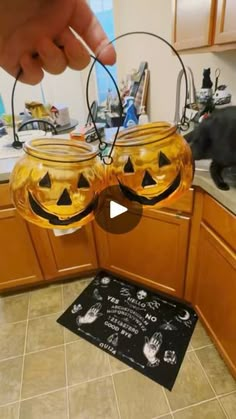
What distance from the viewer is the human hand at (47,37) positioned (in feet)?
0.89

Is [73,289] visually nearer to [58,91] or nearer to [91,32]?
[91,32]

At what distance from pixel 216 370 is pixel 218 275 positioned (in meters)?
0.49

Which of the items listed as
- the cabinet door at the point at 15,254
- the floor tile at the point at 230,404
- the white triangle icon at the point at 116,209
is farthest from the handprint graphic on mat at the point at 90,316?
the white triangle icon at the point at 116,209

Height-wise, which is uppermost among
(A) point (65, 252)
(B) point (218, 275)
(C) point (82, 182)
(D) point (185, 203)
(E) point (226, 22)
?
(E) point (226, 22)

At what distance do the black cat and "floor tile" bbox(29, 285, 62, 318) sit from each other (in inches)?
46.5

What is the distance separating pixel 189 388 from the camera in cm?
111

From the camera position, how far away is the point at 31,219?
373mm

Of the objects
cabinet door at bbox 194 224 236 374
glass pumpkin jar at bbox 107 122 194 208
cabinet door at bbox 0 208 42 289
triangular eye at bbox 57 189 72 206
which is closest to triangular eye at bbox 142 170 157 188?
glass pumpkin jar at bbox 107 122 194 208

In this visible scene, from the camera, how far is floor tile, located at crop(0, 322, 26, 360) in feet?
4.25

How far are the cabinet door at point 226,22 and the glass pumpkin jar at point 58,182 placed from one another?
82 centimetres

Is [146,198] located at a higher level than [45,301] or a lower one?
higher

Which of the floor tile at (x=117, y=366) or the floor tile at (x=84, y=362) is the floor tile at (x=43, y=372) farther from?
the floor tile at (x=117, y=366)

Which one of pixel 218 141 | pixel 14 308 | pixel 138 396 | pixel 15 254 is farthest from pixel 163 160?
pixel 14 308

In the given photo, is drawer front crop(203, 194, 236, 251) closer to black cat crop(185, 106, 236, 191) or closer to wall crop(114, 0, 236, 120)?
black cat crop(185, 106, 236, 191)
